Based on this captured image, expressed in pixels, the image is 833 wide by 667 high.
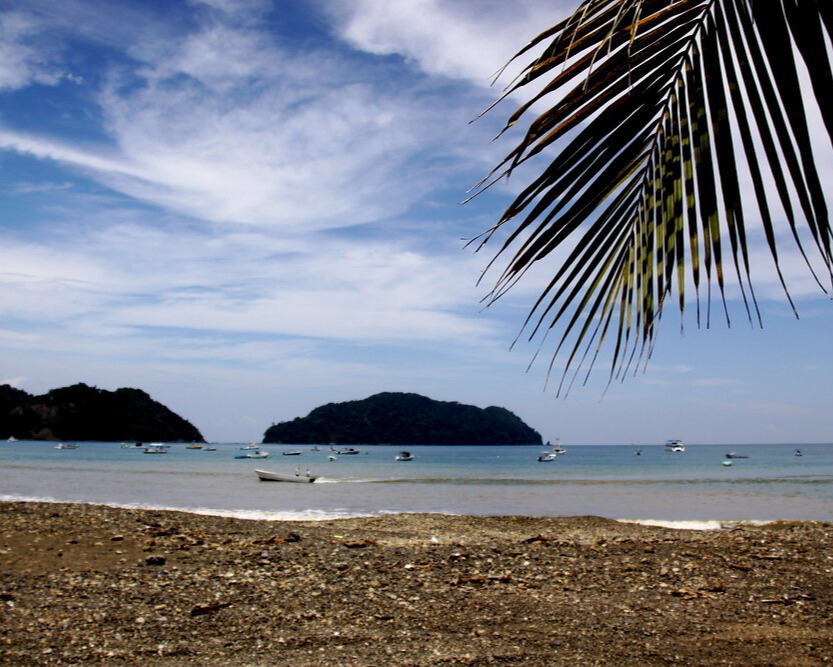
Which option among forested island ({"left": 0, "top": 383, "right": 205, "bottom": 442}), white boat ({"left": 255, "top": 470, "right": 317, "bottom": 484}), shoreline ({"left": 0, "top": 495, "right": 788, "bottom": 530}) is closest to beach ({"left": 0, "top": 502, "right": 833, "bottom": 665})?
shoreline ({"left": 0, "top": 495, "right": 788, "bottom": 530})

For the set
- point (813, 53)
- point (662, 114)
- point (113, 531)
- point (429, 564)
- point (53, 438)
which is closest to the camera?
point (813, 53)

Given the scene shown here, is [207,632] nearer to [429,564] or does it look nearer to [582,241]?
[429,564]

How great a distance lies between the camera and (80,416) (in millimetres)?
169875

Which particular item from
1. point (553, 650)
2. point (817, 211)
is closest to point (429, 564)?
point (553, 650)

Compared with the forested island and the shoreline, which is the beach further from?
the forested island

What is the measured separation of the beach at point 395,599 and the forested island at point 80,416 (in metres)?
178

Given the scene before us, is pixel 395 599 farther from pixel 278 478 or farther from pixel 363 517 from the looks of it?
pixel 278 478

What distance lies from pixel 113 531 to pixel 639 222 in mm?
10807

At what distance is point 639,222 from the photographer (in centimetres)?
162

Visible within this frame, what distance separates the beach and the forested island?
178 m

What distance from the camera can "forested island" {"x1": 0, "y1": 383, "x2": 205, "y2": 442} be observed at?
169250 millimetres

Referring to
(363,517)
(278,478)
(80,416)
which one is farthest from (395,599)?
(80,416)

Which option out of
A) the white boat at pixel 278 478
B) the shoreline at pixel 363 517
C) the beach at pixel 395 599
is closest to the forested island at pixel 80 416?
the white boat at pixel 278 478

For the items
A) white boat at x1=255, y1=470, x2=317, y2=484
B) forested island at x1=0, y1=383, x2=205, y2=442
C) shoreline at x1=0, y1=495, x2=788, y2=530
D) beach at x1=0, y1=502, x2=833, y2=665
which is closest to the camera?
beach at x1=0, y1=502, x2=833, y2=665
